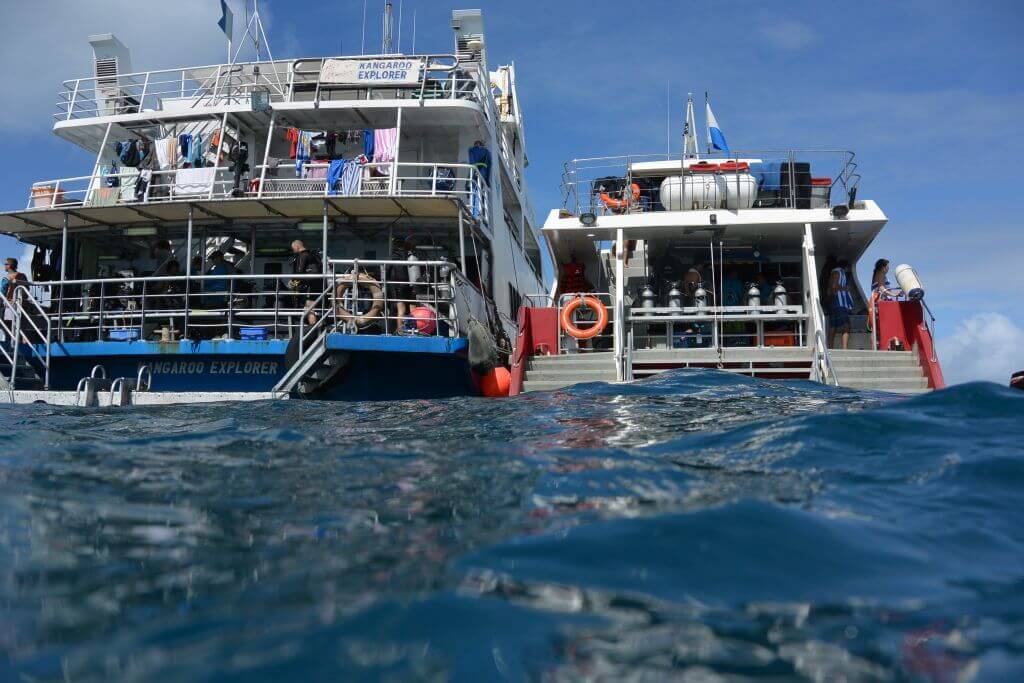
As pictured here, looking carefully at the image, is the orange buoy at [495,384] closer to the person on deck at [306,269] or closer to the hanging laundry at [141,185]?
the person on deck at [306,269]

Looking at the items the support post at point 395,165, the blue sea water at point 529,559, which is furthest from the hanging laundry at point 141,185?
the blue sea water at point 529,559

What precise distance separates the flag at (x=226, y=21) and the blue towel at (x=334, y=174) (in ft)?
14.3

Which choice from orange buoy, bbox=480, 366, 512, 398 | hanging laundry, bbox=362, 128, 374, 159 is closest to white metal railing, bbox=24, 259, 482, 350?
orange buoy, bbox=480, 366, 512, 398

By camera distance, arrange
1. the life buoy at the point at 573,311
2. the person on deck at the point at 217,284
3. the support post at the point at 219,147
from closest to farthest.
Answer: the life buoy at the point at 573,311 → the person on deck at the point at 217,284 → the support post at the point at 219,147

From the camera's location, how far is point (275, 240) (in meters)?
14.4

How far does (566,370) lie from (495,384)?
3.51 feet

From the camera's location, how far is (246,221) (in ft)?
44.2

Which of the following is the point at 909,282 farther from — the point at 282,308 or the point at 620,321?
the point at 282,308

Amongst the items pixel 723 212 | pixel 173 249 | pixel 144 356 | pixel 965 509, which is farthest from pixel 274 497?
pixel 173 249

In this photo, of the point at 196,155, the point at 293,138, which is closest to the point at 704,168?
the point at 293,138

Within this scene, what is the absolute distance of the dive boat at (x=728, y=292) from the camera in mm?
10773

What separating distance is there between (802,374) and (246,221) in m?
9.68

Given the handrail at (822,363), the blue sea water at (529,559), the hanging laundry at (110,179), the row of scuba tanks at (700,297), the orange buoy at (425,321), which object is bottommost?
the blue sea water at (529,559)

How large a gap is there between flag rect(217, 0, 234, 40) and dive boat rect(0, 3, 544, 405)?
68cm
